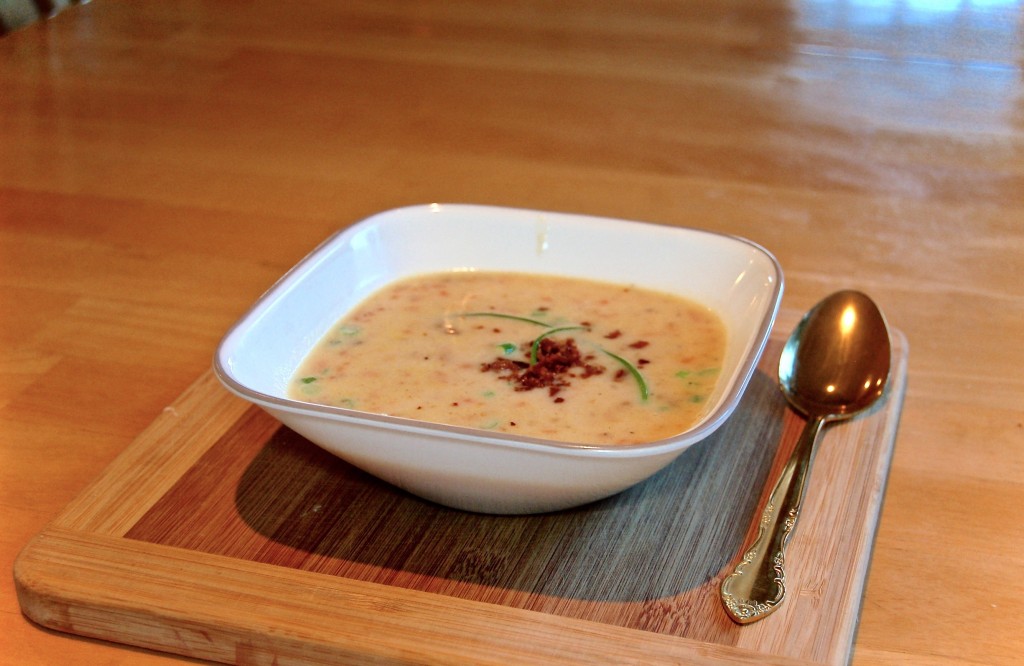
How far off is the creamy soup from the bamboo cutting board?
0.21ft

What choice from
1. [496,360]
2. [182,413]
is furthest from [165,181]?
[496,360]

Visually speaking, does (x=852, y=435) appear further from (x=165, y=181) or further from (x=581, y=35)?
(x=581, y=35)

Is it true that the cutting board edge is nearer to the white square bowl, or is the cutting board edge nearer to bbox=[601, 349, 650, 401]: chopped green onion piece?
the white square bowl

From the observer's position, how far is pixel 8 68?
7.16 feet

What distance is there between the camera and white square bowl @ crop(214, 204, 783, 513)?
2.62 ft

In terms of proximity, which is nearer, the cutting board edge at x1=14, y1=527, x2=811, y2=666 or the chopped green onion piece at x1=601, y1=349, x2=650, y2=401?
the cutting board edge at x1=14, y1=527, x2=811, y2=666

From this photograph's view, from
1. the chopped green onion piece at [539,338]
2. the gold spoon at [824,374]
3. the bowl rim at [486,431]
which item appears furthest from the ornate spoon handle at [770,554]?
the chopped green onion piece at [539,338]

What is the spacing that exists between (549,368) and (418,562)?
0.71ft

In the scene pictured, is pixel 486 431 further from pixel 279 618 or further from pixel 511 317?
pixel 511 317

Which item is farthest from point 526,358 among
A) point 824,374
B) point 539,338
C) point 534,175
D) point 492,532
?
point 534,175

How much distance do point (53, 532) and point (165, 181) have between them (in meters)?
0.96

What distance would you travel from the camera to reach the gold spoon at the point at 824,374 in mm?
916

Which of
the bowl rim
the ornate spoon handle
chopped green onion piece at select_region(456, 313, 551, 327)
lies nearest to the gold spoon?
the ornate spoon handle

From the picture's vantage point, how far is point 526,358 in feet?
3.30
